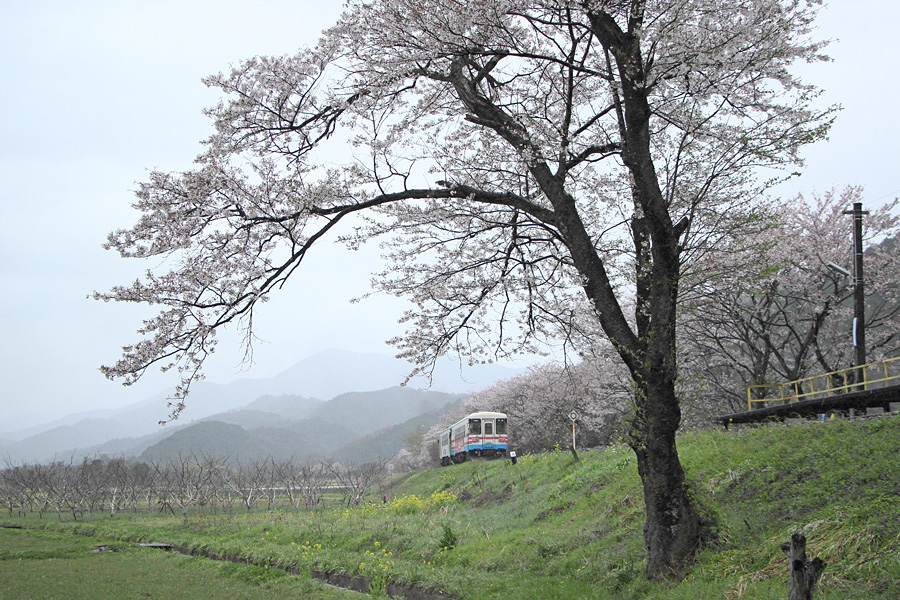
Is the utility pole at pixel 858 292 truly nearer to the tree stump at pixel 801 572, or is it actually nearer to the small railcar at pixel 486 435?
the tree stump at pixel 801 572

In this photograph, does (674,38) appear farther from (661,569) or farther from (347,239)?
(661,569)

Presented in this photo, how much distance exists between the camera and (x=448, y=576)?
8430 millimetres

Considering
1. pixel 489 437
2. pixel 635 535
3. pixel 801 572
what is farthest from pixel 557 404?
pixel 801 572

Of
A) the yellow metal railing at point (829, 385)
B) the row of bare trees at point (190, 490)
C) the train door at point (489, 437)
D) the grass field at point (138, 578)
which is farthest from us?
the train door at point (489, 437)

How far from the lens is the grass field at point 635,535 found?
202 inches

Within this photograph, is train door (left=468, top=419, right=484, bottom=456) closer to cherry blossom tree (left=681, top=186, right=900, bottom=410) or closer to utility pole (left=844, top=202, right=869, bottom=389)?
cherry blossom tree (left=681, top=186, right=900, bottom=410)

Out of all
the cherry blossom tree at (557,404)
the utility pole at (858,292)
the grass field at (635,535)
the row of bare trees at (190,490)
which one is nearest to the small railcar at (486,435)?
the cherry blossom tree at (557,404)

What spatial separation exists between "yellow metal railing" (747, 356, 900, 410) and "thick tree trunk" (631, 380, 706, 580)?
6653mm

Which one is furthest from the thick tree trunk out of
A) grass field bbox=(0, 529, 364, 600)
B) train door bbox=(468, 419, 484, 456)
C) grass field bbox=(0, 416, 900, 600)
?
train door bbox=(468, 419, 484, 456)

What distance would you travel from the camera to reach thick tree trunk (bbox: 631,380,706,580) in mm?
5965

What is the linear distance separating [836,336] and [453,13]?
20.8m

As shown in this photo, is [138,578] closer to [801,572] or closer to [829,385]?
[801,572]

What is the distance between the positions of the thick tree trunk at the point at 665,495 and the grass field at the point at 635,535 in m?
0.21

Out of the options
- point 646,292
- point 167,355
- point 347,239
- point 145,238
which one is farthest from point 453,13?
point 167,355
